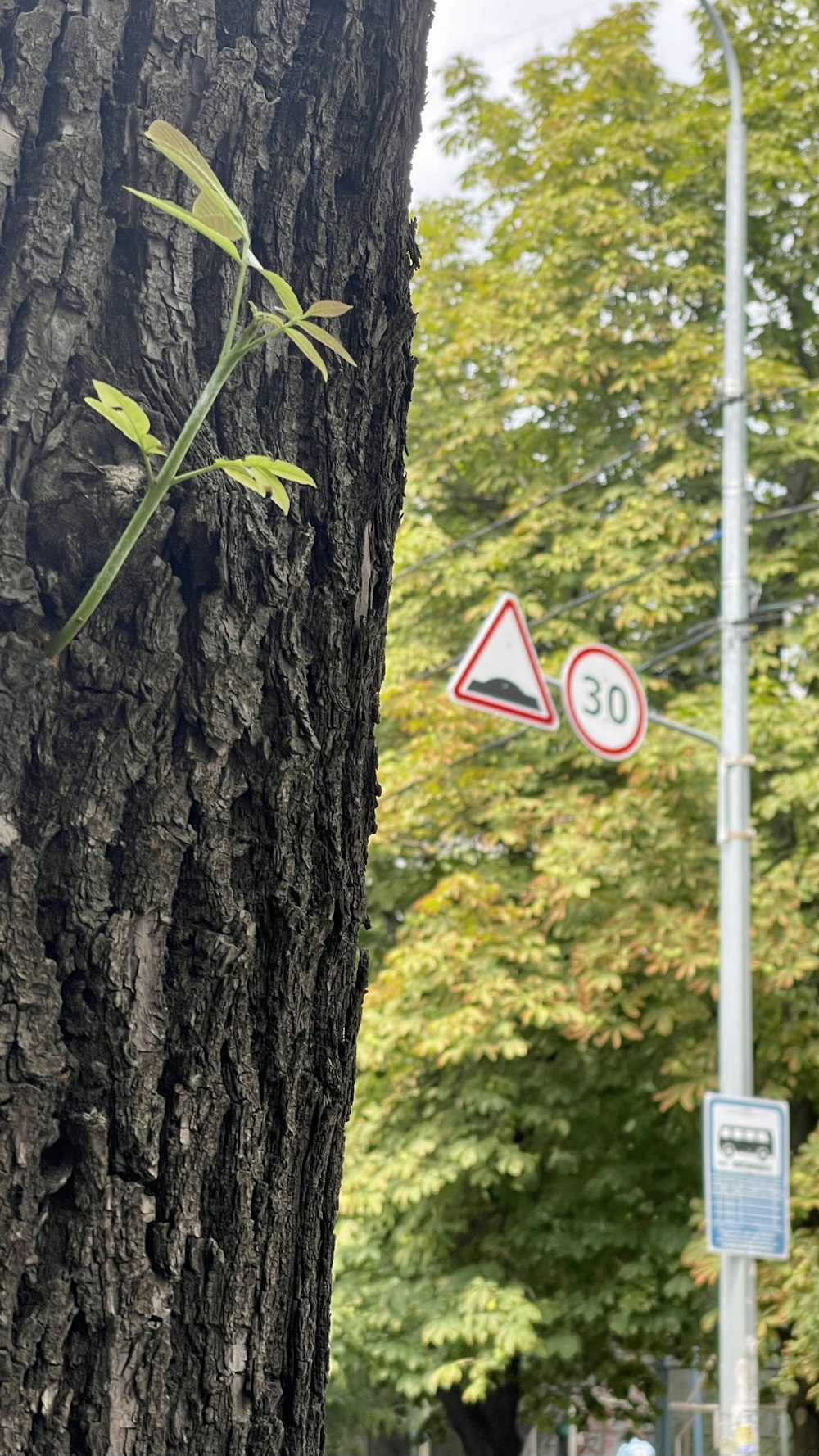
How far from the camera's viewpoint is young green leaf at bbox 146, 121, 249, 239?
719 millimetres

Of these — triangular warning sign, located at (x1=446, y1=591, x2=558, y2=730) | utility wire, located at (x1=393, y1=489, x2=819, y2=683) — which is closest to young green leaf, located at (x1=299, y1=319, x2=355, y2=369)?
triangular warning sign, located at (x1=446, y1=591, x2=558, y2=730)

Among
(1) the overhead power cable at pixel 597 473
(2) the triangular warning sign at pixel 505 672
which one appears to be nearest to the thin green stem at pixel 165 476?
(2) the triangular warning sign at pixel 505 672

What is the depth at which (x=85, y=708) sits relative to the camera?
0.86 metres

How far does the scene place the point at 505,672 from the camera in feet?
25.8

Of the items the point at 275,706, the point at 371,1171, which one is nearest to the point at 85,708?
the point at 275,706

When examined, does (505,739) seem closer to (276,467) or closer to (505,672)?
(505,672)

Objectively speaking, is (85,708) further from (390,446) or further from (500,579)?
(500,579)

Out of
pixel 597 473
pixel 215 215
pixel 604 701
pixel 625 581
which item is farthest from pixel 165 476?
pixel 597 473

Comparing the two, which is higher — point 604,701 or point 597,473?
point 597,473

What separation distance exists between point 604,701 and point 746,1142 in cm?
224

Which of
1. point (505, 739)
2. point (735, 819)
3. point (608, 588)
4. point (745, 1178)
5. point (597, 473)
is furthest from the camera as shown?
point (597, 473)

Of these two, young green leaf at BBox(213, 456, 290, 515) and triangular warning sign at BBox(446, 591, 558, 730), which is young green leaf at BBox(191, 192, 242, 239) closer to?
young green leaf at BBox(213, 456, 290, 515)

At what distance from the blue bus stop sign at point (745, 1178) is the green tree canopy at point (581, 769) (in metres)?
1.77

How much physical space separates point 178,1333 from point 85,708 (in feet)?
1.08
